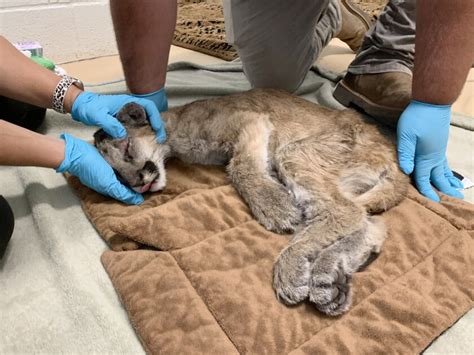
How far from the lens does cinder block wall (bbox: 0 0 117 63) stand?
5402 millimetres

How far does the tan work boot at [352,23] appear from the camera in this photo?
5.30 meters

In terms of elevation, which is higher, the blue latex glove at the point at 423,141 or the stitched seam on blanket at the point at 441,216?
the blue latex glove at the point at 423,141

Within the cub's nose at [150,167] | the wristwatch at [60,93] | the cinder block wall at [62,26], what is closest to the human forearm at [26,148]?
the wristwatch at [60,93]

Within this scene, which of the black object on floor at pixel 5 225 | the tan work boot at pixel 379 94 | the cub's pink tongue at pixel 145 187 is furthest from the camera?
the tan work boot at pixel 379 94

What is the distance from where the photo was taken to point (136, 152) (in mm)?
2963

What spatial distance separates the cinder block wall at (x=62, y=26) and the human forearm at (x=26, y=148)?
3.58m

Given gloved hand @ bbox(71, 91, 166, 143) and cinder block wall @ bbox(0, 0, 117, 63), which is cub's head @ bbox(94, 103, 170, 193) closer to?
gloved hand @ bbox(71, 91, 166, 143)

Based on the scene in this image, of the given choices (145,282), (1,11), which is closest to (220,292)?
(145,282)

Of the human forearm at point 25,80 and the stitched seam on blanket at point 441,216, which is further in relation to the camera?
the human forearm at point 25,80

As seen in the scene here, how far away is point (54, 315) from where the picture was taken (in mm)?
2094

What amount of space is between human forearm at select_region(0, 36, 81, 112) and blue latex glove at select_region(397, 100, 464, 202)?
7.72 feet

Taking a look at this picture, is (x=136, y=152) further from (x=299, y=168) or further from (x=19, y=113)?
(x=19, y=113)

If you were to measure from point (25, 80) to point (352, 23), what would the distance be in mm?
4029

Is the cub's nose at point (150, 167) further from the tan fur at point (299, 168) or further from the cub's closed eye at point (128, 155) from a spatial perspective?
the cub's closed eye at point (128, 155)
